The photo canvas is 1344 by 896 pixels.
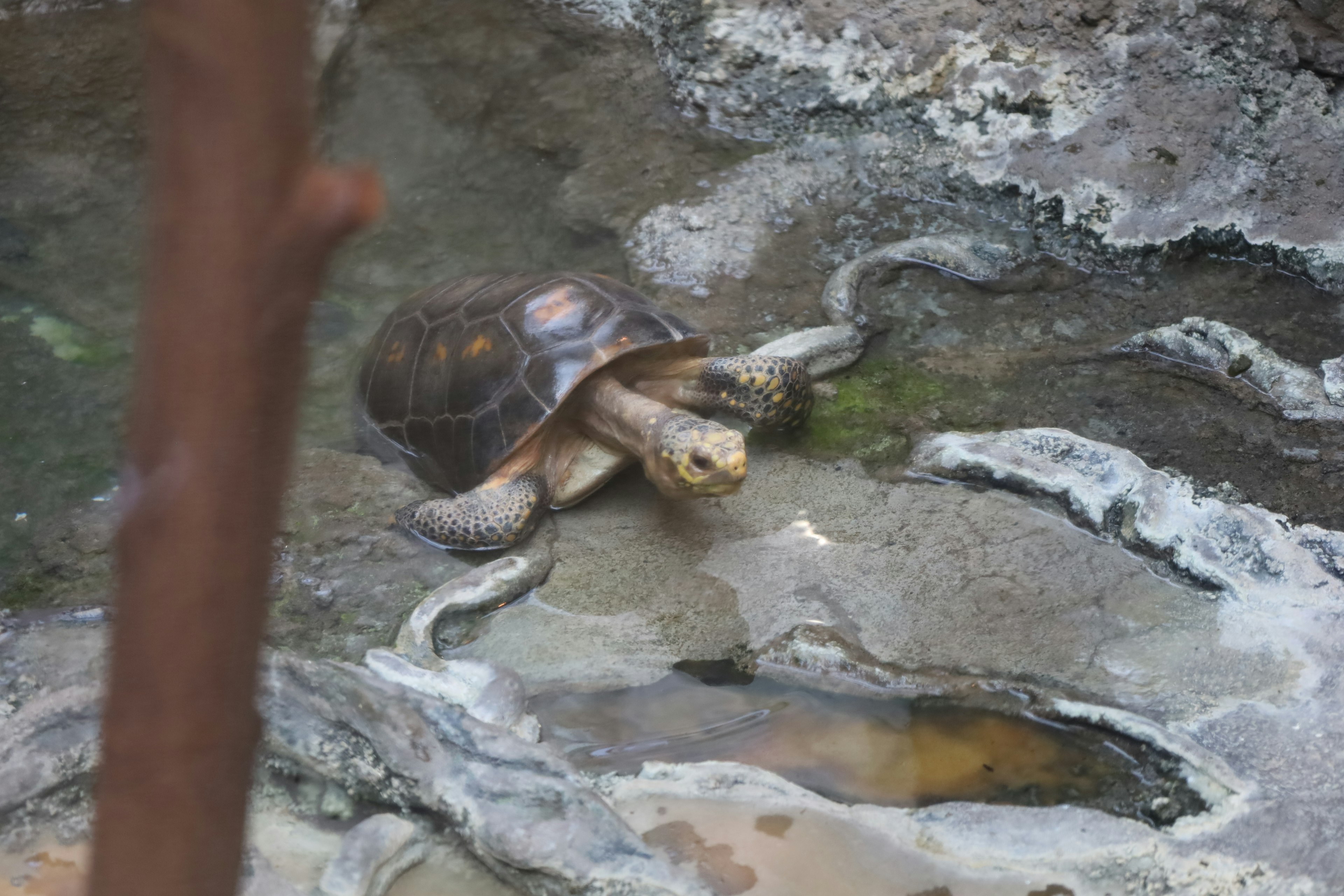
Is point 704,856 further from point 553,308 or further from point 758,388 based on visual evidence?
point 553,308

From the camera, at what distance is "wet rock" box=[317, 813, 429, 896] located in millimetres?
1778

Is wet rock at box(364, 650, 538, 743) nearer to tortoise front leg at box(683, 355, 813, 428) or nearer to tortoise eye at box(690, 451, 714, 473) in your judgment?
tortoise eye at box(690, 451, 714, 473)

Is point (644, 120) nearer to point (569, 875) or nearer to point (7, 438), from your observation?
point (7, 438)

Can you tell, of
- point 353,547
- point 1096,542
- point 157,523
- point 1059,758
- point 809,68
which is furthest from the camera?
point 809,68

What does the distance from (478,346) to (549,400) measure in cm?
36

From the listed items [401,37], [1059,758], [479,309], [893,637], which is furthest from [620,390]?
[401,37]

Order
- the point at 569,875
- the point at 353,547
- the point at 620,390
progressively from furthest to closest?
1. the point at 620,390
2. the point at 353,547
3. the point at 569,875

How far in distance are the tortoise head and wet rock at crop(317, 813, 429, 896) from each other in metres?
1.37

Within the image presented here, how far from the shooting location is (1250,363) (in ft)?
11.9

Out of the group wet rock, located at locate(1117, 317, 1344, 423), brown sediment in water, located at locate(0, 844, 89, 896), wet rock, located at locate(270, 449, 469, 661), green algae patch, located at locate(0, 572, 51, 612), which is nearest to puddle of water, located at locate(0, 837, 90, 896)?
brown sediment in water, located at locate(0, 844, 89, 896)

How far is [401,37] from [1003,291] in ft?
13.0

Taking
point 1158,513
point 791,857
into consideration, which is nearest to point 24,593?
point 791,857

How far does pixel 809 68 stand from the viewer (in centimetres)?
520

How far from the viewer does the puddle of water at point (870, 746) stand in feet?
7.32
